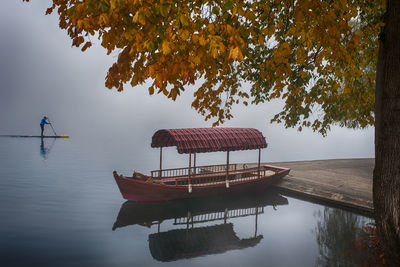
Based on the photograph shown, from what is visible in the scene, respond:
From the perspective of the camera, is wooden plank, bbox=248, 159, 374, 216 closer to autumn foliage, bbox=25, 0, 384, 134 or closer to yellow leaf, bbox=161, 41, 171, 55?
autumn foliage, bbox=25, 0, 384, 134

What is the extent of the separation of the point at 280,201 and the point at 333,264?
7632 mm

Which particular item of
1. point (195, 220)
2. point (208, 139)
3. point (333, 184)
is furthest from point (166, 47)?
point (333, 184)

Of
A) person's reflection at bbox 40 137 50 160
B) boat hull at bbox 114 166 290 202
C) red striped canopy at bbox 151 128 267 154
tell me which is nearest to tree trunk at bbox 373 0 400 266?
red striped canopy at bbox 151 128 267 154

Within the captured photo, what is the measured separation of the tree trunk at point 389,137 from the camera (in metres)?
5.09

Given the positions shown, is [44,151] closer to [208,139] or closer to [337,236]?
[208,139]

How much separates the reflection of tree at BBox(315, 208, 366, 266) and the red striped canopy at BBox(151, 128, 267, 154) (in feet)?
16.8

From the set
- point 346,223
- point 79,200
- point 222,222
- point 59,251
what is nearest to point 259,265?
point 222,222

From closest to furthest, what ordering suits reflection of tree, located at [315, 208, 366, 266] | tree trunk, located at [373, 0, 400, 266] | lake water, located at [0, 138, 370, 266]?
tree trunk, located at [373, 0, 400, 266] < reflection of tree, located at [315, 208, 366, 266] < lake water, located at [0, 138, 370, 266]

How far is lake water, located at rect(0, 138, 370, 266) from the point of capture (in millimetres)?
11039

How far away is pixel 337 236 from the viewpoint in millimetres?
13156

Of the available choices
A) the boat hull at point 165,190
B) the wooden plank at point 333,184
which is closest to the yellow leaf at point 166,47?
the boat hull at point 165,190

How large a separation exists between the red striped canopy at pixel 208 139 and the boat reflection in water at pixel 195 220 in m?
2.99

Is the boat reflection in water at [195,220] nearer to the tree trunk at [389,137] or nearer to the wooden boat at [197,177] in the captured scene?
the wooden boat at [197,177]

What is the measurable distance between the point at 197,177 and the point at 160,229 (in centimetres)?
449
